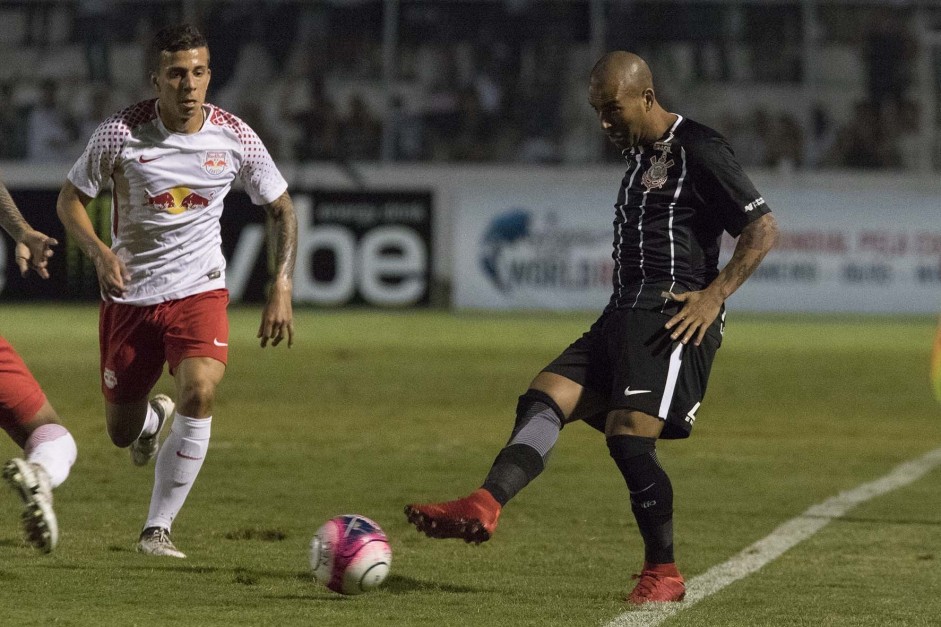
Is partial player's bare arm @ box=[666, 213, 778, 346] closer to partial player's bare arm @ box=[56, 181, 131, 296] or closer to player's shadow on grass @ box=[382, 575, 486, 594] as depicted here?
player's shadow on grass @ box=[382, 575, 486, 594]

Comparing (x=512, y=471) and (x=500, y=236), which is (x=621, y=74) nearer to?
(x=512, y=471)

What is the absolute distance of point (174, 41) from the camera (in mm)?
6535

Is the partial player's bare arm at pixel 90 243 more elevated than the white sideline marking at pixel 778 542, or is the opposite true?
the partial player's bare arm at pixel 90 243

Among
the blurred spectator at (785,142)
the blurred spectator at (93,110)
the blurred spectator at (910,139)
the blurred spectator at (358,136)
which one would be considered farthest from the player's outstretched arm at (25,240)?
the blurred spectator at (910,139)

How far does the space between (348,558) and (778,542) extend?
8.22 ft

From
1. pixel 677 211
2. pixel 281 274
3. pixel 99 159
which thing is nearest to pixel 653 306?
pixel 677 211

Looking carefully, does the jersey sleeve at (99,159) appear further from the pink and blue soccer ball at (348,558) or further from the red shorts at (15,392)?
the pink and blue soccer ball at (348,558)

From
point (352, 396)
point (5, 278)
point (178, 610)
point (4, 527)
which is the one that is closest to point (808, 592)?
point (178, 610)

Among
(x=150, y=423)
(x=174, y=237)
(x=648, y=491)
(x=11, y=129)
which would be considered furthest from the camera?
(x=11, y=129)

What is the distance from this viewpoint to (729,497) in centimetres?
881

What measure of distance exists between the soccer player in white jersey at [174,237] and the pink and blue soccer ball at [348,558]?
1.17 meters

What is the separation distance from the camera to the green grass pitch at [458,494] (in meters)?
5.81

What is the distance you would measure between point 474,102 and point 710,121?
3.64 meters

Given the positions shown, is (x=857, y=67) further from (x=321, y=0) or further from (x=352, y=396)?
(x=352, y=396)
